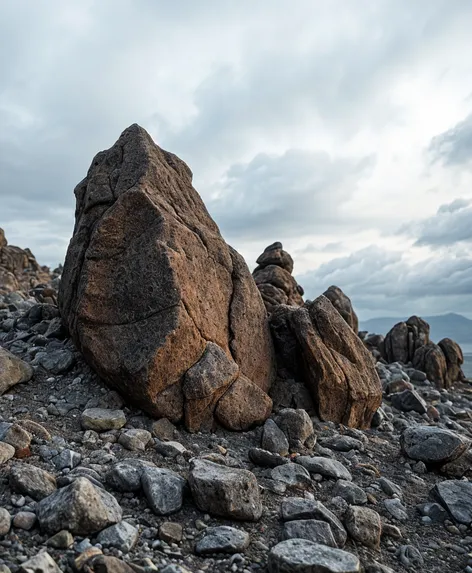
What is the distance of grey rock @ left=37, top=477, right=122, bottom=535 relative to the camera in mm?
7004

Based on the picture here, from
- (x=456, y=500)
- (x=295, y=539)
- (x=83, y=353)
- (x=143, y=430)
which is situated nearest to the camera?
(x=295, y=539)

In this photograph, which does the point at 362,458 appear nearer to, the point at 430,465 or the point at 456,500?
the point at 430,465

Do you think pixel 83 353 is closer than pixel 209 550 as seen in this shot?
No

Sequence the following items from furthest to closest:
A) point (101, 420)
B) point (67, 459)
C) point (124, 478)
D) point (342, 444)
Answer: point (342, 444) < point (101, 420) < point (67, 459) < point (124, 478)

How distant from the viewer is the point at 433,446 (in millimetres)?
12531

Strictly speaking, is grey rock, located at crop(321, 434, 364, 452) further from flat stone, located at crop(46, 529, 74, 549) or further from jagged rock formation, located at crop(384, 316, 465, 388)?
jagged rock formation, located at crop(384, 316, 465, 388)

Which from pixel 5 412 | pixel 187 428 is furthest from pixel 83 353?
pixel 187 428

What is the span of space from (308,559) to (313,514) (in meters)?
1.63

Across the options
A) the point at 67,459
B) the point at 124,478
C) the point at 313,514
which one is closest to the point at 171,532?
the point at 124,478

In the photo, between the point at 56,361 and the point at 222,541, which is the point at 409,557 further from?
the point at 56,361

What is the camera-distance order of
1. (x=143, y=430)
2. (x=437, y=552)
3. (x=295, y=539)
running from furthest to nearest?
(x=143, y=430) → (x=437, y=552) → (x=295, y=539)

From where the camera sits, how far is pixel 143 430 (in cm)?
1101

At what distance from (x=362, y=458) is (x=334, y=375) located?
2.66 metres

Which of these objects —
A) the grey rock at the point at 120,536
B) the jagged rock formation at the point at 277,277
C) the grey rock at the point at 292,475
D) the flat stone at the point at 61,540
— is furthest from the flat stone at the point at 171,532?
the jagged rock formation at the point at 277,277
